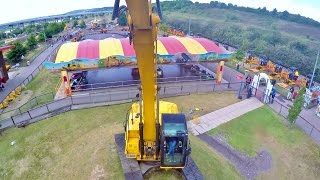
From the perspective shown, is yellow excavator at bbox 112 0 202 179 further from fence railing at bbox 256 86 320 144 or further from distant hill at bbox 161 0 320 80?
distant hill at bbox 161 0 320 80

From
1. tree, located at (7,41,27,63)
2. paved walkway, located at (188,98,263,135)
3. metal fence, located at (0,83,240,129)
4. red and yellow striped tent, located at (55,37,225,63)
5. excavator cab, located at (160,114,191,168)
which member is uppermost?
red and yellow striped tent, located at (55,37,225,63)

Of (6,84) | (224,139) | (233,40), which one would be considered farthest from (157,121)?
(233,40)

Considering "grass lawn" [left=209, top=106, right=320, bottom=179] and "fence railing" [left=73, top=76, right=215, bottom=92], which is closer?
"grass lawn" [left=209, top=106, right=320, bottom=179]

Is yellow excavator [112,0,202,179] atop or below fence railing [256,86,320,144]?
atop

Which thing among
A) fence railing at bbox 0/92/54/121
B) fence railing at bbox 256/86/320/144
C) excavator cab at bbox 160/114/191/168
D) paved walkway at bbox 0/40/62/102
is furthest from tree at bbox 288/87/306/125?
paved walkway at bbox 0/40/62/102

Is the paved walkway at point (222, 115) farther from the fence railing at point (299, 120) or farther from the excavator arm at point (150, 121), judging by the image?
the excavator arm at point (150, 121)

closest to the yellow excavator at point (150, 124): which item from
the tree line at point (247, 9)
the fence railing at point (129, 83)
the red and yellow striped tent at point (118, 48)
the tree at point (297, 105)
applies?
the tree at point (297, 105)

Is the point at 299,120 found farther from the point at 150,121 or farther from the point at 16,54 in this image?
the point at 16,54
